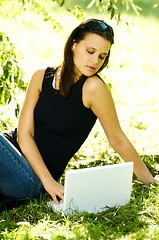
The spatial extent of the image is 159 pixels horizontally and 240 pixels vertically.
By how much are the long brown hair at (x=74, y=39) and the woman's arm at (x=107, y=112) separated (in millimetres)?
112

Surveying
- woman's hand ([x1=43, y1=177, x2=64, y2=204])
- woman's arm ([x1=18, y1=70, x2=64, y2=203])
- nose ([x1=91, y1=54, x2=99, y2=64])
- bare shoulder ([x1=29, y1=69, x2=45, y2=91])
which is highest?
nose ([x1=91, y1=54, x2=99, y2=64])

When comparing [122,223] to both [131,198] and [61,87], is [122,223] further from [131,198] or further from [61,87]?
[61,87]

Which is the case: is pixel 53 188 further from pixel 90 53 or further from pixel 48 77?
pixel 90 53

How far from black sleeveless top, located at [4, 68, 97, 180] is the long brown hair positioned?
A: 4 centimetres

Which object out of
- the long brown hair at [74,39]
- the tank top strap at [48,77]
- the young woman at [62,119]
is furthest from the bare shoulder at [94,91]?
the tank top strap at [48,77]

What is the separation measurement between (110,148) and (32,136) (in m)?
1.01

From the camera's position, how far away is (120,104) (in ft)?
14.9

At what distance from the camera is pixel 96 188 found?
7.38 feet

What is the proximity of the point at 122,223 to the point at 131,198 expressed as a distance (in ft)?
1.23

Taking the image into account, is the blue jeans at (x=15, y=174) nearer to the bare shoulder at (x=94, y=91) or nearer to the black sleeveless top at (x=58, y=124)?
the black sleeveless top at (x=58, y=124)

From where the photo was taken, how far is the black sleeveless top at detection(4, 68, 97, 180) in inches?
96.1

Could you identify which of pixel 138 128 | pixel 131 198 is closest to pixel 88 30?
pixel 131 198

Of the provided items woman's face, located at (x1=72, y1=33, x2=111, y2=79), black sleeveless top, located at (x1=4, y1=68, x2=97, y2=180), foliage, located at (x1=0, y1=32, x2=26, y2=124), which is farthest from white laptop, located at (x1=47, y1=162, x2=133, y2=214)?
foliage, located at (x1=0, y1=32, x2=26, y2=124)

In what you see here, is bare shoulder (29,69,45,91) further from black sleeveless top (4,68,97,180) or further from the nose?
the nose
